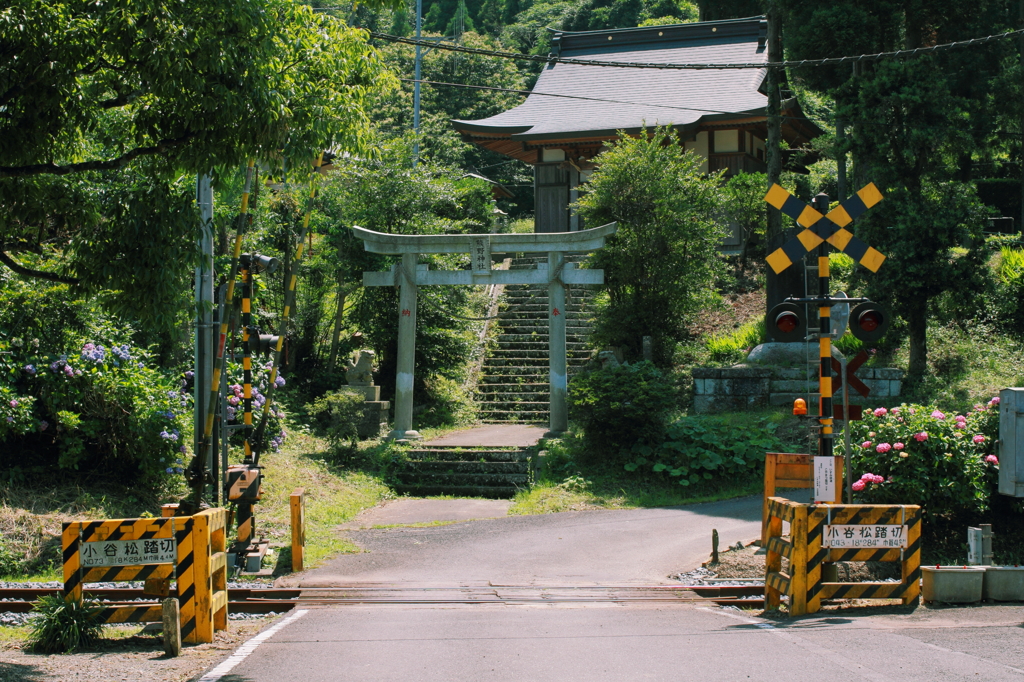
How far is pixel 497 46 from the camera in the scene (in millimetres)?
48750

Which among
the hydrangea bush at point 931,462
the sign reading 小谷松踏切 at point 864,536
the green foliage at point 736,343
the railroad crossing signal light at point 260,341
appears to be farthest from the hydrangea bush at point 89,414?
the green foliage at point 736,343

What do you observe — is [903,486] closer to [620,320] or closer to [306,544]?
[306,544]

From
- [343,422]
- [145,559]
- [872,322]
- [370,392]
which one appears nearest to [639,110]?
[370,392]


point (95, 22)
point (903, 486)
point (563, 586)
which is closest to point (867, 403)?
point (903, 486)

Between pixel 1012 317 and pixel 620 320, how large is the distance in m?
7.73

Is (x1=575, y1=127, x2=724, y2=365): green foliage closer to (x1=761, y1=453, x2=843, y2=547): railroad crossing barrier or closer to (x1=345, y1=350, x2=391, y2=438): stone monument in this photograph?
(x1=345, y1=350, x2=391, y2=438): stone monument

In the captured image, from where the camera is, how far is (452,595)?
9016 millimetres

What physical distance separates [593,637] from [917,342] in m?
12.3

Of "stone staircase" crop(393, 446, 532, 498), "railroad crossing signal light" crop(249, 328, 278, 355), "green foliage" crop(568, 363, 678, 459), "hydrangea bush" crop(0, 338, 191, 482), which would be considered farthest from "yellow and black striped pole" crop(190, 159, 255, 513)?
"green foliage" crop(568, 363, 678, 459)

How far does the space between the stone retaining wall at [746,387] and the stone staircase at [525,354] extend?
3.21 m

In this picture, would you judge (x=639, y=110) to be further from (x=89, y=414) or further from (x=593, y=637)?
(x=593, y=637)

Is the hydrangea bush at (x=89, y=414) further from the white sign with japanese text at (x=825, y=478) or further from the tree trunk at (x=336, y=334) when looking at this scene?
the white sign with japanese text at (x=825, y=478)

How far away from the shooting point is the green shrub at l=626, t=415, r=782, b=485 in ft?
47.7

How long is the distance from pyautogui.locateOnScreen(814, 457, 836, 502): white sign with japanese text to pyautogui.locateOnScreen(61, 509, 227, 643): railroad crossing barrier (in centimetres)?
554
